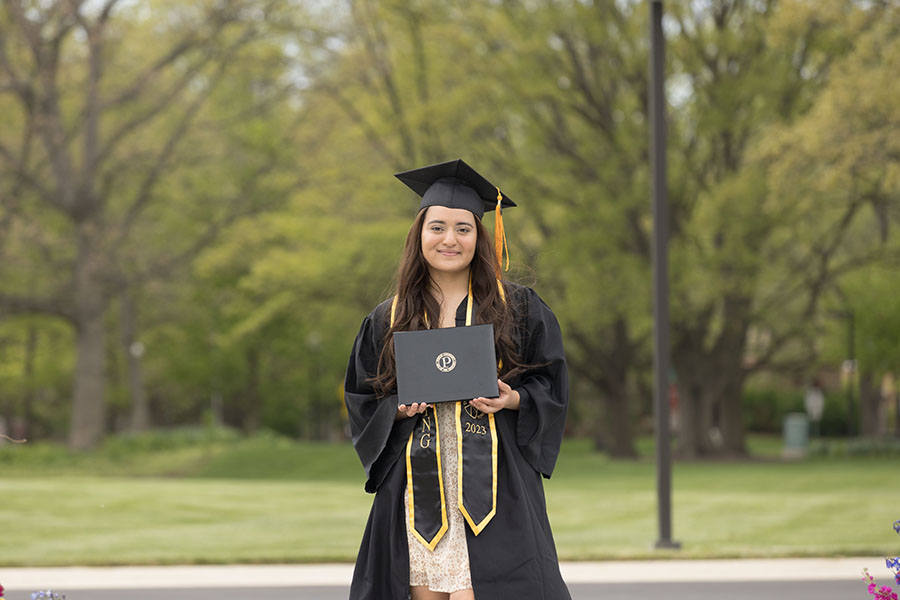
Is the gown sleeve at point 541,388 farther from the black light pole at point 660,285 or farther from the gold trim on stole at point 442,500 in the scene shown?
the black light pole at point 660,285

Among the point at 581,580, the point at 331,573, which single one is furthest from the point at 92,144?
the point at 581,580

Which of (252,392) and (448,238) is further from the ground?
(252,392)

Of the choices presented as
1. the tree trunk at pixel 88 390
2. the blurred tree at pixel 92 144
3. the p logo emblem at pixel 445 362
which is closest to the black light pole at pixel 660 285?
the p logo emblem at pixel 445 362

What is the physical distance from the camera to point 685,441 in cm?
2891

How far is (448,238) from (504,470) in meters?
0.81

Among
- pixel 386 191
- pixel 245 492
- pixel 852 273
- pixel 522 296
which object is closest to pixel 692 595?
pixel 522 296

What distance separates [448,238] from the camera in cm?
399

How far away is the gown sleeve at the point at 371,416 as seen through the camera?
155 inches

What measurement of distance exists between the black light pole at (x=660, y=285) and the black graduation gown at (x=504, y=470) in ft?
19.9

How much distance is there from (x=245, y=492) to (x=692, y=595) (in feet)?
32.3

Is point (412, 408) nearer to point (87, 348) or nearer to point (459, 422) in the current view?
point (459, 422)

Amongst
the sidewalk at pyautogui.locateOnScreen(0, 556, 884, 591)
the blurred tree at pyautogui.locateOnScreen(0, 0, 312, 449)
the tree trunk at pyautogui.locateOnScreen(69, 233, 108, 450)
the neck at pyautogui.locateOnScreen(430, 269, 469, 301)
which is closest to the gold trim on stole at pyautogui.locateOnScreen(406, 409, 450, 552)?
the neck at pyautogui.locateOnScreen(430, 269, 469, 301)

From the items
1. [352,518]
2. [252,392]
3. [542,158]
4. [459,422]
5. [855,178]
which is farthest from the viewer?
[252,392]

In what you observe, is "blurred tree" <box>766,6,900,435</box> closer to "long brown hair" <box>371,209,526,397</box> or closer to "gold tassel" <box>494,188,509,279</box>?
"gold tassel" <box>494,188,509,279</box>
